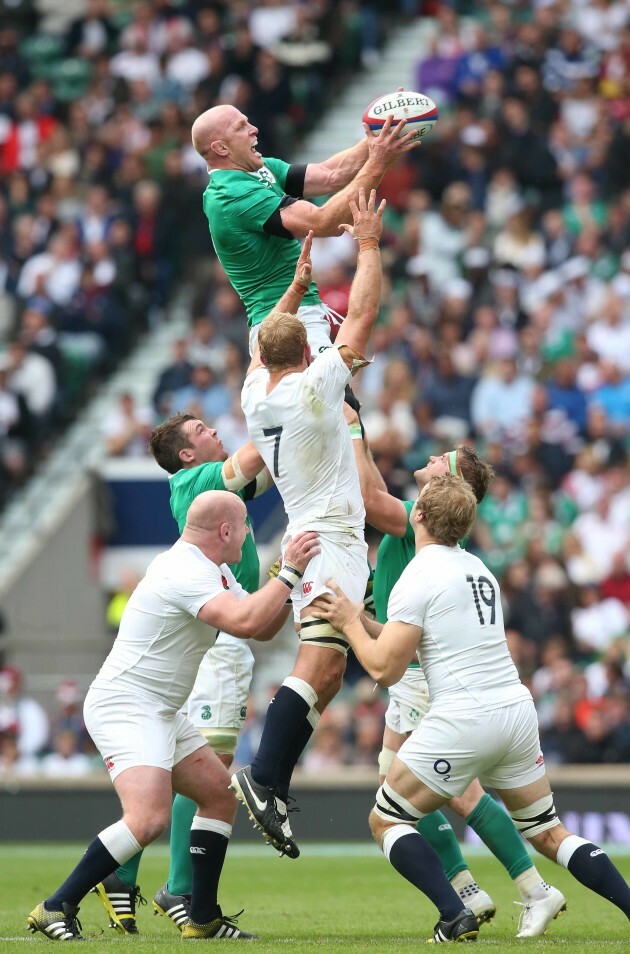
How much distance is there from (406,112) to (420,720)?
3099 mm

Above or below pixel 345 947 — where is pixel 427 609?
above

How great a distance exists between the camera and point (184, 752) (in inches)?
332

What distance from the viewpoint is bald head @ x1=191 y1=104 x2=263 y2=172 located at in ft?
30.2

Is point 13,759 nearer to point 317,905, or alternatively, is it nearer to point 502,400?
point 502,400

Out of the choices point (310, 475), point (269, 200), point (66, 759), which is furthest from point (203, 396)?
point (310, 475)

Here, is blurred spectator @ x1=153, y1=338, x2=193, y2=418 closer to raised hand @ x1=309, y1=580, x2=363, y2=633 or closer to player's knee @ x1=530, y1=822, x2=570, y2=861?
raised hand @ x1=309, y1=580, x2=363, y2=633

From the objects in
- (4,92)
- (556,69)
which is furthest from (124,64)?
(556,69)

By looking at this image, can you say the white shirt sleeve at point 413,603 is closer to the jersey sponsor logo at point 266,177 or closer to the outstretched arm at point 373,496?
the outstretched arm at point 373,496

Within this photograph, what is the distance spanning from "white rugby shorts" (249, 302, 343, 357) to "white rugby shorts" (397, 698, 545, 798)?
2328mm

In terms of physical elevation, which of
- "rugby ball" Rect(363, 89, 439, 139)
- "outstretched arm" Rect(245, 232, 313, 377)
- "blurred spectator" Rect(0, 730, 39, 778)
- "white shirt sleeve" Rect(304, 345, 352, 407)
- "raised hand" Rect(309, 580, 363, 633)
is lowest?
"blurred spectator" Rect(0, 730, 39, 778)

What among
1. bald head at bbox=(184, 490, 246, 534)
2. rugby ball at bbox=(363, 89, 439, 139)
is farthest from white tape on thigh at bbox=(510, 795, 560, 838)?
rugby ball at bbox=(363, 89, 439, 139)

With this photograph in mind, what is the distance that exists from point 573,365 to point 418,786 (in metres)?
10.3

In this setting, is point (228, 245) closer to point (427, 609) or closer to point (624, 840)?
point (427, 609)

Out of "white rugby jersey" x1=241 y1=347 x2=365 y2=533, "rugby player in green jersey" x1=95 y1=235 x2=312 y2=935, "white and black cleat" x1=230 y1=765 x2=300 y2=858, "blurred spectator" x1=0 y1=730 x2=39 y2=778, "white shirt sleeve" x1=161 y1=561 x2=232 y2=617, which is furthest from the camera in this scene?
"blurred spectator" x1=0 y1=730 x2=39 y2=778
